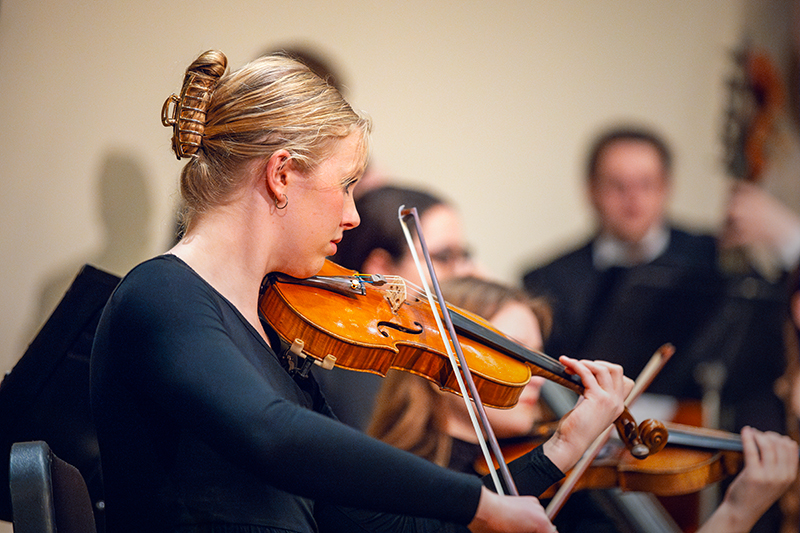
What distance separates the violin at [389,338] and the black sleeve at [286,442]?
0.71 ft

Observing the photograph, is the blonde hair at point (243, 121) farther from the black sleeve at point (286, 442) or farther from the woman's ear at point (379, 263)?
the woman's ear at point (379, 263)

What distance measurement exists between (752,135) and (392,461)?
302cm

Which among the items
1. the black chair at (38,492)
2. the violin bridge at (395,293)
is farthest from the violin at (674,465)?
the black chair at (38,492)

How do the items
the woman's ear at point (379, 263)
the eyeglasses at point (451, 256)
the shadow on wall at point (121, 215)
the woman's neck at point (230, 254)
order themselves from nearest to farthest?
the woman's neck at point (230, 254)
the shadow on wall at point (121, 215)
the woman's ear at point (379, 263)
the eyeglasses at point (451, 256)

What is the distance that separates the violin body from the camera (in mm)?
1050

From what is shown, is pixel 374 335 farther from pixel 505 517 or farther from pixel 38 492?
pixel 38 492

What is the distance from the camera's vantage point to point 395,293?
1.23 metres

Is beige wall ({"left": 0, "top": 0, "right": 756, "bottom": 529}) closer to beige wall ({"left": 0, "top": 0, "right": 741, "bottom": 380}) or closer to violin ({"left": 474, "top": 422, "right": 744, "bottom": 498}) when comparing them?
beige wall ({"left": 0, "top": 0, "right": 741, "bottom": 380})

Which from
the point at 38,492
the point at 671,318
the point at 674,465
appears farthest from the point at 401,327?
the point at 671,318

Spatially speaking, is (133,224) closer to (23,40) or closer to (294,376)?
(23,40)

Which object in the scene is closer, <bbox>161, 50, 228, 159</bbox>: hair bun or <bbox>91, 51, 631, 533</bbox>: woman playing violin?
<bbox>91, 51, 631, 533</bbox>: woman playing violin

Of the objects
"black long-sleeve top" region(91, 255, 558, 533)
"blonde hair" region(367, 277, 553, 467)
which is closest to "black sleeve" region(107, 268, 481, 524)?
"black long-sleeve top" region(91, 255, 558, 533)

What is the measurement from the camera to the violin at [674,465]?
1.56 m

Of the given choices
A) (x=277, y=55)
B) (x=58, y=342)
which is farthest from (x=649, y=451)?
(x=58, y=342)
